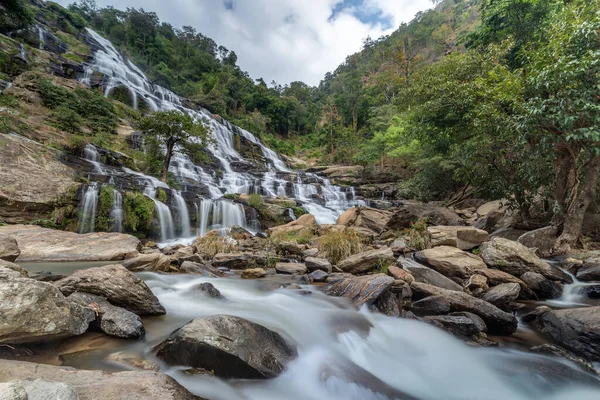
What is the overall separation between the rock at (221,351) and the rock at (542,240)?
759cm

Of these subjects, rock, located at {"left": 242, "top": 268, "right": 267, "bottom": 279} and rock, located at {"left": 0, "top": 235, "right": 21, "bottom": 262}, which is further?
rock, located at {"left": 242, "top": 268, "right": 267, "bottom": 279}

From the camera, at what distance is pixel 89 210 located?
966 centimetres

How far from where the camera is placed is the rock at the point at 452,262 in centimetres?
515

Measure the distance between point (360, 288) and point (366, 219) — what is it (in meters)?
8.34

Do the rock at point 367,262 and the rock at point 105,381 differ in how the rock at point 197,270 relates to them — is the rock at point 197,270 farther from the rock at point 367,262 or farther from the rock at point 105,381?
the rock at point 105,381

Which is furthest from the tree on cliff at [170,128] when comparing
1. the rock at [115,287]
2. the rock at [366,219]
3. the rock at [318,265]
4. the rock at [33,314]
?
the rock at [33,314]

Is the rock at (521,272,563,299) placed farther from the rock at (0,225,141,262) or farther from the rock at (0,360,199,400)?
the rock at (0,225,141,262)

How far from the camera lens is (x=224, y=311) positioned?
12.5ft

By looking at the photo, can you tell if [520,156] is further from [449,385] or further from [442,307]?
[449,385]

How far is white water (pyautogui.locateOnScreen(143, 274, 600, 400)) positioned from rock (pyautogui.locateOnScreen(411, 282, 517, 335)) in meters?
0.42

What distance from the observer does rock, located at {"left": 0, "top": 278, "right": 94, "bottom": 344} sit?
1.93m

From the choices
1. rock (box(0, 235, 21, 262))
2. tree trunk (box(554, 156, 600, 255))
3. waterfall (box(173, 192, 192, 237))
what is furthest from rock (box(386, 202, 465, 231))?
rock (box(0, 235, 21, 262))

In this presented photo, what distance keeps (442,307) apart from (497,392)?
1289 millimetres

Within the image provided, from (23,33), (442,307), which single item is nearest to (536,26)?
(442,307)
